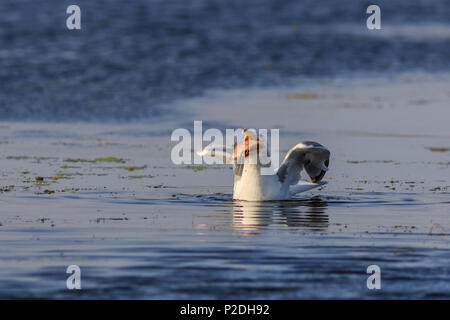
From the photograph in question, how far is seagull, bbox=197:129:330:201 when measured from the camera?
1766 cm

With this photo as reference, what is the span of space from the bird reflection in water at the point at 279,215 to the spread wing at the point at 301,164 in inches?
17.1

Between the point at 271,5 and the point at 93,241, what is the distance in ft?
143

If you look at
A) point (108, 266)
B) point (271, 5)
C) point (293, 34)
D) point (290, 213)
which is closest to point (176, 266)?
point (108, 266)

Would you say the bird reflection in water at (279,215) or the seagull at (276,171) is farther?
the seagull at (276,171)

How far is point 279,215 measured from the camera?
16.2m

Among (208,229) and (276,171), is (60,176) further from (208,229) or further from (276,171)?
(208,229)

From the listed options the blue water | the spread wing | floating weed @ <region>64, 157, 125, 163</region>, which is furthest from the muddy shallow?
the blue water

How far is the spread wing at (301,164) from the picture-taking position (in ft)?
58.5

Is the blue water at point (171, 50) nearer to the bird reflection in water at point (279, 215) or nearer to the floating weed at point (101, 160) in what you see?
the floating weed at point (101, 160)

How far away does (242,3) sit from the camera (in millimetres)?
56156

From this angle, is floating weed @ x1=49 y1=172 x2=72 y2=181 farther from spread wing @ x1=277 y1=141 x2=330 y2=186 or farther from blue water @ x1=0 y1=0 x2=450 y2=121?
blue water @ x1=0 y1=0 x2=450 y2=121

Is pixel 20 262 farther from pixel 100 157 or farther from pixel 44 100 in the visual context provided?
pixel 44 100

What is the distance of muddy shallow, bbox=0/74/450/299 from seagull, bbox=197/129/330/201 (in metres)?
0.35

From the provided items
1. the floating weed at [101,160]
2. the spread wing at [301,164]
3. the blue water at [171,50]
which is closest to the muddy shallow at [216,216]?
the floating weed at [101,160]
